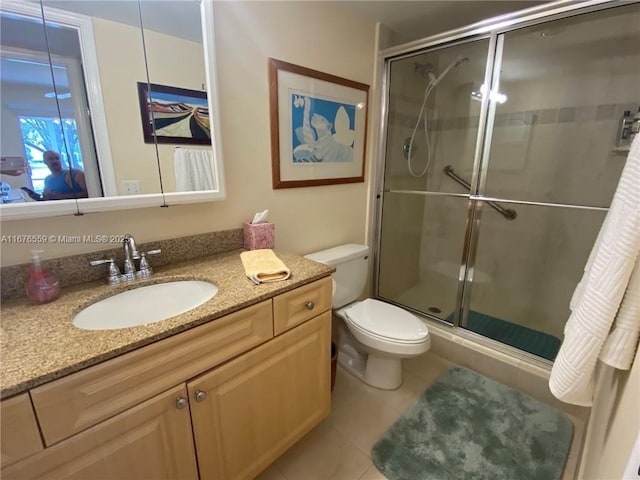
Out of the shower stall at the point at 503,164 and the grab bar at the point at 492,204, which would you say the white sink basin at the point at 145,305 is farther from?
the grab bar at the point at 492,204

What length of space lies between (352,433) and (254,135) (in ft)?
4.99

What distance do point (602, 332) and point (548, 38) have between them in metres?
2.02

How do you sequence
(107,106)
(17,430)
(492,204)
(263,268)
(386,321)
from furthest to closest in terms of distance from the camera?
(492,204)
(386,321)
(263,268)
(107,106)
(17,430)

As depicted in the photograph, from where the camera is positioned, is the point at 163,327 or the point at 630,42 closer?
the point at 163,327

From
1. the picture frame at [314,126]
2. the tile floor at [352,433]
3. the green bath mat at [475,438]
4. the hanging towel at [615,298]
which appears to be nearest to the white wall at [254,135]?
the picture frame at [314,126]

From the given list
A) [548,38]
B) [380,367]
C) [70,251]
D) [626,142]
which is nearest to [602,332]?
[380,367]

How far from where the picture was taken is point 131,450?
2.57 feet

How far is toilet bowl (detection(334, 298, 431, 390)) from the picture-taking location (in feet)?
→ 4.92

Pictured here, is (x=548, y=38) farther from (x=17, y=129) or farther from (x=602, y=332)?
(x=17, y=129)

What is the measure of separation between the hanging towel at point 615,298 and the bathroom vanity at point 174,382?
78 cm

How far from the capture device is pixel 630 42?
5.72ft

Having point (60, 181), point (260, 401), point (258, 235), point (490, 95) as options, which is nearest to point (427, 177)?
point (490, 95)

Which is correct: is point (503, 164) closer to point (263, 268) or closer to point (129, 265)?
point (263, 268)

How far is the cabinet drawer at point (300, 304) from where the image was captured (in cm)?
106
